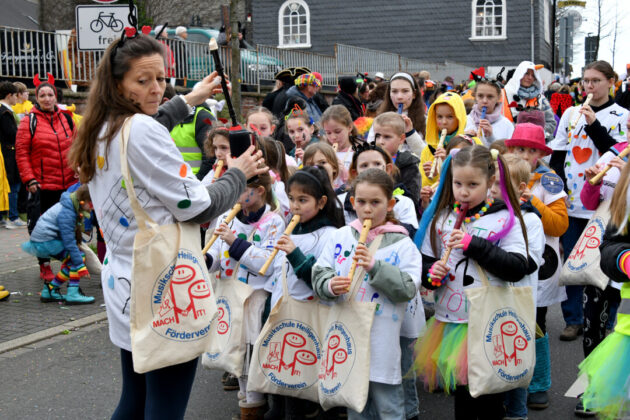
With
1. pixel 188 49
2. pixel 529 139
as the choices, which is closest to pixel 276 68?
pixel 188 49

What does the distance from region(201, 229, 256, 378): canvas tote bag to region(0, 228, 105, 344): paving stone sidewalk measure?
2.51m

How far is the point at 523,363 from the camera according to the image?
11.8 ft

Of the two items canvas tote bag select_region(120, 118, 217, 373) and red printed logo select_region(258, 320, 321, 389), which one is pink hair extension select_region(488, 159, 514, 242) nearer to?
red printed logo select_region(258, 320, 321, 389)

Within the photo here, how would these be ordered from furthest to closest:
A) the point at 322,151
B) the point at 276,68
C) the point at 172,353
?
the point at 276,68, the point at 322,151, the point at 172,353

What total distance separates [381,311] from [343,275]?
274 mm

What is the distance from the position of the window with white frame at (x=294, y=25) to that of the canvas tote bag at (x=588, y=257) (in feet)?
89.6

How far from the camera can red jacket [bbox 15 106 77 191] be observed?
7.74 metres

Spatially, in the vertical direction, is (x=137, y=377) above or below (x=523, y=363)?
above

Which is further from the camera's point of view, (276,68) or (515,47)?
(515,47)

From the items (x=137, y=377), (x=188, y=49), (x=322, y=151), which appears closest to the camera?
(x=137, y=377)

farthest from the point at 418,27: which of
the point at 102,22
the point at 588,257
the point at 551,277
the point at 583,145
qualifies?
the point at 588,257

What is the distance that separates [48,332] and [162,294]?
387cm

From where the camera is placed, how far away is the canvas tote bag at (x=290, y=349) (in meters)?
3.88

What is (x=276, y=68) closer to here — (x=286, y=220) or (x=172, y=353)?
(x=286, y=220)
